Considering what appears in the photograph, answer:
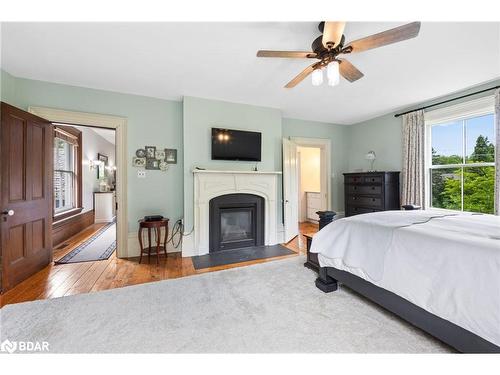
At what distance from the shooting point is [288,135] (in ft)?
15.3

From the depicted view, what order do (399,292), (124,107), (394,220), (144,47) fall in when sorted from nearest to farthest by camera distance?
1. (399,292)
2. (394,220)
3. (144,47)
4. (124,107)

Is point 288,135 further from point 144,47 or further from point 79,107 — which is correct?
point 79,107

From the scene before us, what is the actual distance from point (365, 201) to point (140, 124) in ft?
14.0

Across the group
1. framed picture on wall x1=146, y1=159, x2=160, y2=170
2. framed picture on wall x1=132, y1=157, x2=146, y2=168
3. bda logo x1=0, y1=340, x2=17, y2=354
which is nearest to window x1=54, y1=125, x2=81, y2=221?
framed picture on wall x1=132, y1=157, x2=146, y2=168

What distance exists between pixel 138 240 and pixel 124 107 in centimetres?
208

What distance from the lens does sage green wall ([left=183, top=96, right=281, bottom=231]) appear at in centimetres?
347

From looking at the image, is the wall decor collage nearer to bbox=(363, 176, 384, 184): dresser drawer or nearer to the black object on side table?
the black object on side table

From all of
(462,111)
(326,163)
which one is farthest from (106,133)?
(462,111)

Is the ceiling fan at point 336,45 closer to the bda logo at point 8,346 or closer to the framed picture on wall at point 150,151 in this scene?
the framed picture on wall at point 150,151

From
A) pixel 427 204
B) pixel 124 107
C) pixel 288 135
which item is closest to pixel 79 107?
pixel 124 107

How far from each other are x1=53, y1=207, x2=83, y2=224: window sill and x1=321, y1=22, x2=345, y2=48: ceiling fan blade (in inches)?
192

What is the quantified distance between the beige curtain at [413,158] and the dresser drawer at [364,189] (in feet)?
1.63

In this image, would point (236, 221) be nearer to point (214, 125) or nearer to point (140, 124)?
point (214, 125)

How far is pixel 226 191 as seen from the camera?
11.8 feet
